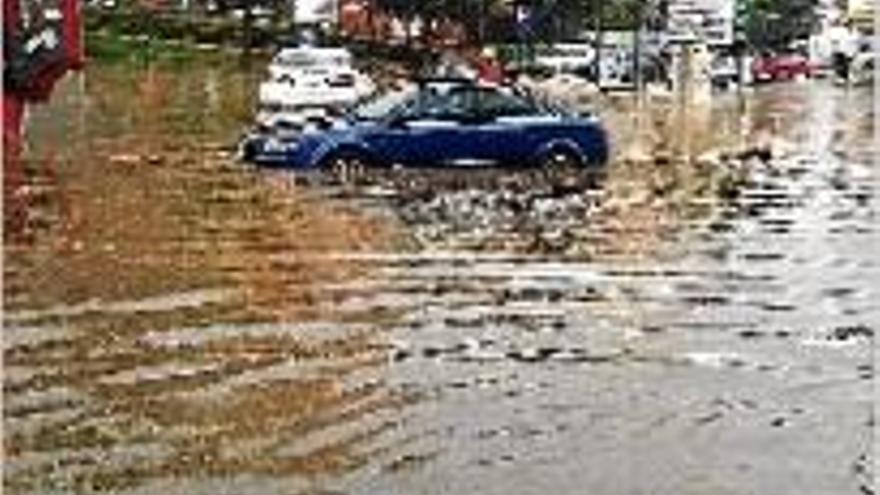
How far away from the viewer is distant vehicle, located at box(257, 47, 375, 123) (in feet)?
166

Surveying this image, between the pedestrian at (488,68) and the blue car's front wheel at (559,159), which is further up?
the pedestrian at (488,68)

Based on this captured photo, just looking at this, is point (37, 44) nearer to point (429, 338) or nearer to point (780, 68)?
point (429, 338)

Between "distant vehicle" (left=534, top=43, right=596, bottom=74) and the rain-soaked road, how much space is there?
53056mm

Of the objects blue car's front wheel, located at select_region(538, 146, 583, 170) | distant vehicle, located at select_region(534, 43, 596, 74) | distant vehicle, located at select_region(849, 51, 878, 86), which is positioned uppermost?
blue car's front wheel, located at select_region(538, 146, 583, 170)

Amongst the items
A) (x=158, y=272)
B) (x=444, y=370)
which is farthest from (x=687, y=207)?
(x=444, y=370)

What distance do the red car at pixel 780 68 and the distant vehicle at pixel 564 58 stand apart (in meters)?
7.25

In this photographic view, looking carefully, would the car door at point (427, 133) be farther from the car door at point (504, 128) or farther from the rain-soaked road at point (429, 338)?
the rain-soaked road at point (429, 338)

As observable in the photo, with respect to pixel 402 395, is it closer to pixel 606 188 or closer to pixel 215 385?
pixel 215 385

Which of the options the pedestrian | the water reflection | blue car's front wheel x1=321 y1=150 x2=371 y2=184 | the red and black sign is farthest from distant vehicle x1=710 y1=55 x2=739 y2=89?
the red and black sign

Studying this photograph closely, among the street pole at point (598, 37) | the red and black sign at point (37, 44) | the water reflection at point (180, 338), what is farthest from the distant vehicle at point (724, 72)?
the red and black sign at point (37, 44)

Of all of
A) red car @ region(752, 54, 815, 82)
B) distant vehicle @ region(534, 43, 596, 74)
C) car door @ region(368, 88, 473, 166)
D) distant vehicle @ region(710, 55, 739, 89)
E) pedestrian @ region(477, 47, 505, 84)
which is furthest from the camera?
red car @ region(752, 54, 815, 82)

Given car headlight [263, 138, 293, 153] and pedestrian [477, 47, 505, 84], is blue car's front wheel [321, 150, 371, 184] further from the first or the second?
pedestrian [477, 47, 505, 84]

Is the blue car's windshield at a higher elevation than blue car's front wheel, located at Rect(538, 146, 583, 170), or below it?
higher

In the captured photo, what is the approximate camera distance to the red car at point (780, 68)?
93781 millimetres
